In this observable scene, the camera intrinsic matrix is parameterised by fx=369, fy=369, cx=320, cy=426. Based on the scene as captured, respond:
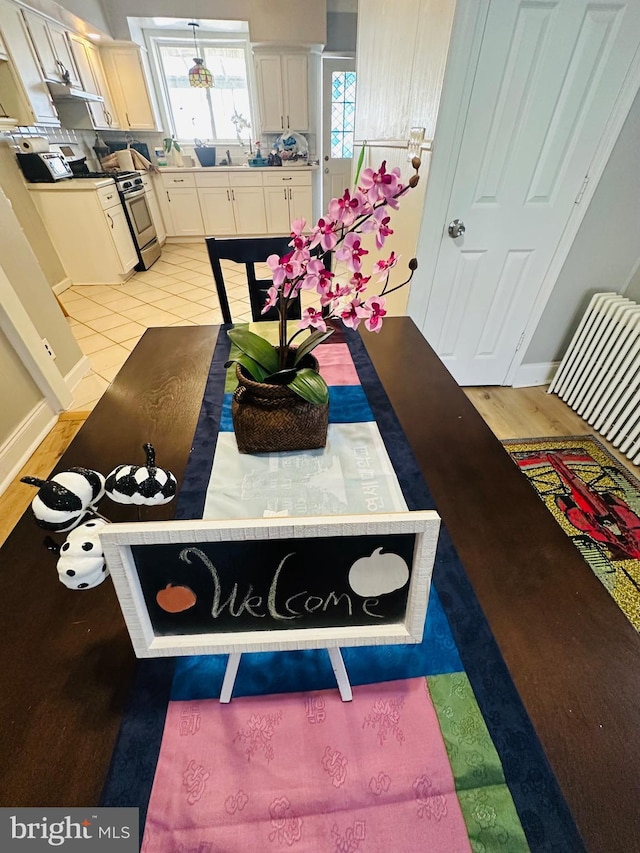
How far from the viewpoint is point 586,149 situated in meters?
1.62

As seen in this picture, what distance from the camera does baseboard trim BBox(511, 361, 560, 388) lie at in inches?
90.3

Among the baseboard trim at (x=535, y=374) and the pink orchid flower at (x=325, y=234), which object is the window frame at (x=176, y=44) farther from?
the pink orchid flower at (x=325, y=234)

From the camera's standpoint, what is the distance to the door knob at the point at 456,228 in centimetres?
171

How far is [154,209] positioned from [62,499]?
5515mm

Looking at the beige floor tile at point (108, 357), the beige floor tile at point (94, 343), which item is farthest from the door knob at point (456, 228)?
the beige floor tile at point (94, 343)

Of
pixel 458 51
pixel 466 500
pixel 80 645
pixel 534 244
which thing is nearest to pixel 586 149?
pixel 534 244

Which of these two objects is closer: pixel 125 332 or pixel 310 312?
pixel 310 312

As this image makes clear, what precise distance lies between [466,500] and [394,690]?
1.11 ft

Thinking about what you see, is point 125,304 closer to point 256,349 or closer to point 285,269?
point 256,349

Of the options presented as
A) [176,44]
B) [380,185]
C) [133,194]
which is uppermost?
[176,44]

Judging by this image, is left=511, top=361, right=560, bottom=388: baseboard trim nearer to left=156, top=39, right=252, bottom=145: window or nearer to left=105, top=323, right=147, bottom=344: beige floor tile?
left=105, top=323, right=147, bottom=344: beige floor tile

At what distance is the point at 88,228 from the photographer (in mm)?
3463

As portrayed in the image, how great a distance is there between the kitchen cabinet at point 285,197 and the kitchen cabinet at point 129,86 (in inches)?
61.0

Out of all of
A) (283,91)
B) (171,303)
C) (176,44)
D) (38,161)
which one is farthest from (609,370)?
(176,44)
